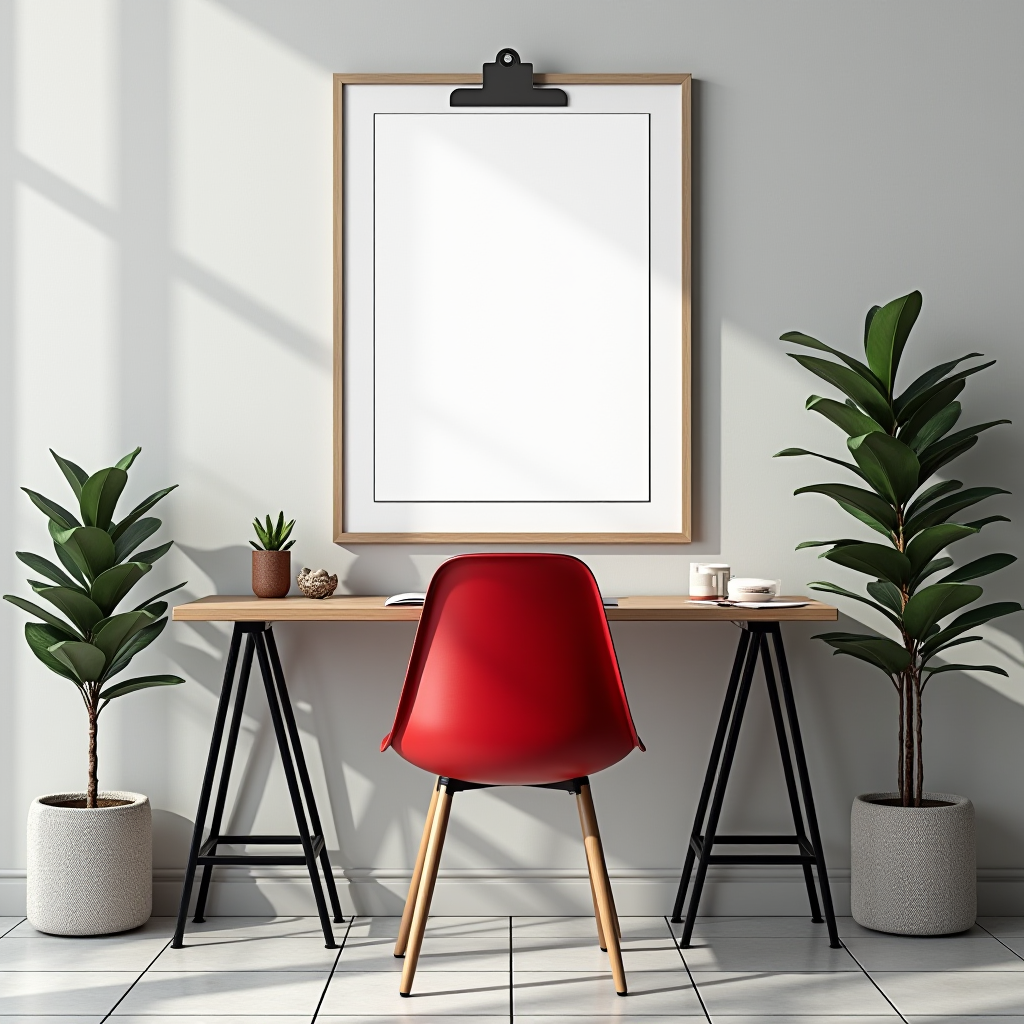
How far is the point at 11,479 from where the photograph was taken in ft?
9.89

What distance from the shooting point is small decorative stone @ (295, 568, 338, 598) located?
9.38 feet

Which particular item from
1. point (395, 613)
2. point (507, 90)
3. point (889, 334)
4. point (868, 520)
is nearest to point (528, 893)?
point (395, 613)

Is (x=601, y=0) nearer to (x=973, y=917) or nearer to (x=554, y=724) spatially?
(x=554, y=724)

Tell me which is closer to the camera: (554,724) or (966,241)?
(554,724)

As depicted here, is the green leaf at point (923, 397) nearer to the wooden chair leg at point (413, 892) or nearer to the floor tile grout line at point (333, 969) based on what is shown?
the wooden chair leg at point (413, 892)

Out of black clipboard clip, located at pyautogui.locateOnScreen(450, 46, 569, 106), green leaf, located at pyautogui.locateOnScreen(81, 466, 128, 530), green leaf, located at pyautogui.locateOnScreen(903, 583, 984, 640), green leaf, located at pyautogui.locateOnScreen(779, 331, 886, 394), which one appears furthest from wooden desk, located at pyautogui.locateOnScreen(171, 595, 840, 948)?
black clipboard clip, located at pyautogui.locateOnScreen(450, 46, 569, 106)

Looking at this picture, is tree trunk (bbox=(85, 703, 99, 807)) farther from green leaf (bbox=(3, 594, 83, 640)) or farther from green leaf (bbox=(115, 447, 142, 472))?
green leaf (bbox=(115, 447, 142, 472))

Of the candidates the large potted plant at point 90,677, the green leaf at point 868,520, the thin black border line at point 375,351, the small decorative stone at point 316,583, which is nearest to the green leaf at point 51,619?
the large potted plant at point 90,677

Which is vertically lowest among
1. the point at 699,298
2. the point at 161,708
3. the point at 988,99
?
the point at 161,708

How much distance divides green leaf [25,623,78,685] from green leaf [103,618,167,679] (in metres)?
0.09

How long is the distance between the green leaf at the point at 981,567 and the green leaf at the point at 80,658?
2.00 meters

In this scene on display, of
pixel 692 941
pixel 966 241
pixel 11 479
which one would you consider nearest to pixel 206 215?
pixel 11 479

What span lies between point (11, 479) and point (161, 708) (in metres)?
0.71

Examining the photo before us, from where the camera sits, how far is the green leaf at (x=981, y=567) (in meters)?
2.76
